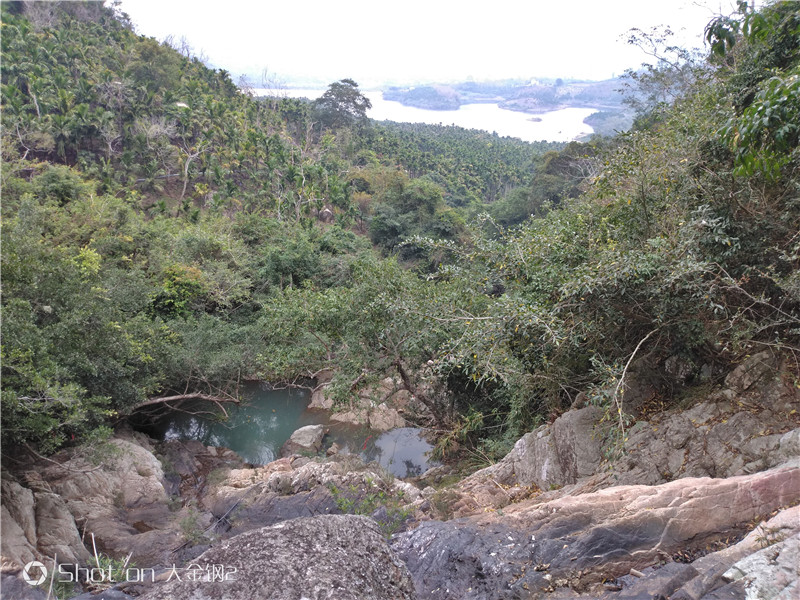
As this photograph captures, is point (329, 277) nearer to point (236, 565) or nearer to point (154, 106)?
point (236, 565)

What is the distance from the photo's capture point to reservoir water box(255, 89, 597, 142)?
70688mm

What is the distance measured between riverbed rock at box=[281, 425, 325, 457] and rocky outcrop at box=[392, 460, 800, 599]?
29.3ft

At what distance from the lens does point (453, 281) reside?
10.7 m

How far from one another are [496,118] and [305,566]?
92.2m

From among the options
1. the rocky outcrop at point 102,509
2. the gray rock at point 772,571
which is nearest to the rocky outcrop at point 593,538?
the gray rock at point 772,571

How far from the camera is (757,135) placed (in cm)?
315

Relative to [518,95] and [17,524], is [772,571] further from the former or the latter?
[518,95]

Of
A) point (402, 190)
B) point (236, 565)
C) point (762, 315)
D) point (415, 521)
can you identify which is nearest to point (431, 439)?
point (415, 521)

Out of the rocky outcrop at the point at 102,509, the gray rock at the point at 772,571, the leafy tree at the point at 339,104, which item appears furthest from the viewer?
the leafy tree at the point at 339,104

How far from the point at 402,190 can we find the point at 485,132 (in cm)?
4932

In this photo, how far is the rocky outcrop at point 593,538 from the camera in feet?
12.1

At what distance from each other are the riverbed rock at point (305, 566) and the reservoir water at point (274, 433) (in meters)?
8.93

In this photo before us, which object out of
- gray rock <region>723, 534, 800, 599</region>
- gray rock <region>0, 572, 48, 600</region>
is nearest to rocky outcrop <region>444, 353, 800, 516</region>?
gray rock <region>723, 534, 800, 599</region>

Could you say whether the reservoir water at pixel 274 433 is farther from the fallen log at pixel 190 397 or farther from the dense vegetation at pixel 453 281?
the dense vegetation at pixel 453 281
